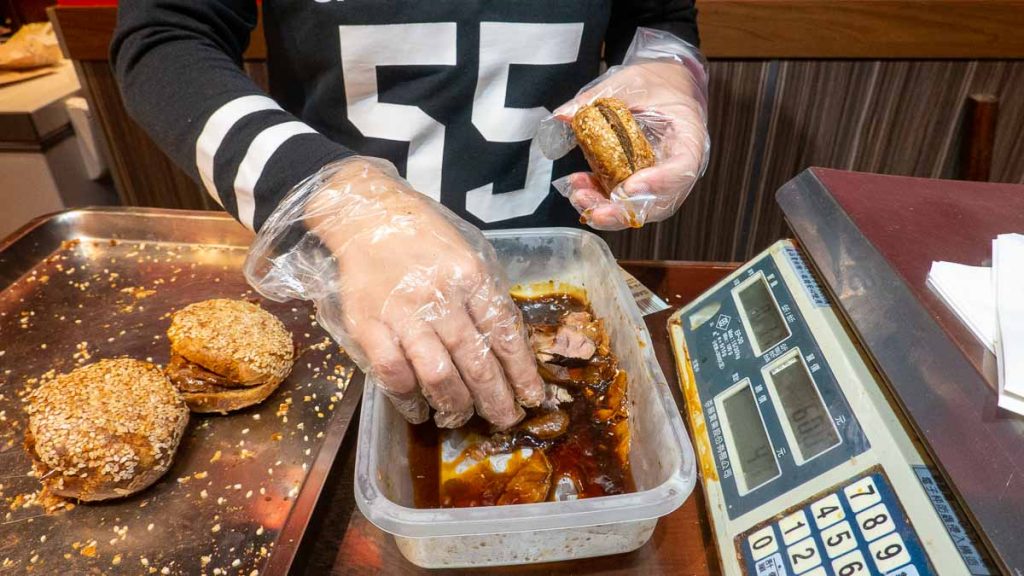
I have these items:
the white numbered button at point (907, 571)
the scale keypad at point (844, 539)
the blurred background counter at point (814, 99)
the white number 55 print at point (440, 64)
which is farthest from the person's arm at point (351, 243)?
the blurred background counter at point (814, 99)

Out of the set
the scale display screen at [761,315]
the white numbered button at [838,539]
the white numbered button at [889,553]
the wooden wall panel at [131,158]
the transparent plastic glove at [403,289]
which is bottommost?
the wooden wall panel at [131,158]

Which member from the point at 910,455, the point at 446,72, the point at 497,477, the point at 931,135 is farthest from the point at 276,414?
the point at 931,135

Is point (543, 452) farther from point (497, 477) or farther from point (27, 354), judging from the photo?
point (27, 354)

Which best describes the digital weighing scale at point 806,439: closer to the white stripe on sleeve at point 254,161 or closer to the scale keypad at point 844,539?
the scale keypad at point 844,539

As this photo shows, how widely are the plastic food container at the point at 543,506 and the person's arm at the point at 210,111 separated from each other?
38cm

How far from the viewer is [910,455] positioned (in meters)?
0.68

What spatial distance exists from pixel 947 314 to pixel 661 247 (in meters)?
2.06

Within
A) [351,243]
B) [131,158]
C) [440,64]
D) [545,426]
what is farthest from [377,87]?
[131,158]

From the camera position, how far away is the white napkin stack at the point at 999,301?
0.63m

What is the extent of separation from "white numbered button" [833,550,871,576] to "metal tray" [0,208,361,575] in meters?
0.68

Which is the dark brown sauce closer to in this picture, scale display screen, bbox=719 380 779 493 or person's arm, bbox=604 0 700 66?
scale display screen, bbox=719 380 779 493

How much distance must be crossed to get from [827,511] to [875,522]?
5 cm

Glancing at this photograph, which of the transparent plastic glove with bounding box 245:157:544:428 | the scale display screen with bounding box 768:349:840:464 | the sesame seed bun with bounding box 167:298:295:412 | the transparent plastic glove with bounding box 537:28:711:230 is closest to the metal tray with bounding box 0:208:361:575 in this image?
the sesame seed bun with bounding box 167:298:295:412

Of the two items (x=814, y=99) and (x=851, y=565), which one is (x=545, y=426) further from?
(x=814, y=99)
